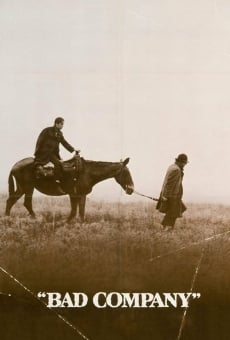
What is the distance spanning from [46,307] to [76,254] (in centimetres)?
35

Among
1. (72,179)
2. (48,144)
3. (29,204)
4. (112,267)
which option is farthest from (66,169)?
(112,267)

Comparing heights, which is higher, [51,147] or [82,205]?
[51,147]

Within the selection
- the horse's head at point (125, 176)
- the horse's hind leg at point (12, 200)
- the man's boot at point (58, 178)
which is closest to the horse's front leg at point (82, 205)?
the man's boot at point (58, 178)

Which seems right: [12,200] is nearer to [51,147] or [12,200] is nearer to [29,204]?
[29,204]

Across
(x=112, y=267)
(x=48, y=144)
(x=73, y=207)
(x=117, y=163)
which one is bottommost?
(x=112, y=267)

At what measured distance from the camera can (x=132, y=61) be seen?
327cm

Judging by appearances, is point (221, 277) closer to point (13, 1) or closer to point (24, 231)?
point (24, 231)

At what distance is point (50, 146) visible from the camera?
329cm

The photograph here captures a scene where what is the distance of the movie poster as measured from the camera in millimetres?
3234

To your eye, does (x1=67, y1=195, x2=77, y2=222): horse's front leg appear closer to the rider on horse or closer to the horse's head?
the rider on horse

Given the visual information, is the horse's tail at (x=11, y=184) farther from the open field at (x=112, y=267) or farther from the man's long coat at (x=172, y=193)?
the man's long coat at (x=172, y=193)

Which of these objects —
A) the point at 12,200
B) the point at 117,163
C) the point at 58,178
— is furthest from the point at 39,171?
the point at 117,163

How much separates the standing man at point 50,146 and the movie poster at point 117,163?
0.01m

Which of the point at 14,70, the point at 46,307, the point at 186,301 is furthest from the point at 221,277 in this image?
the point at 14,70
